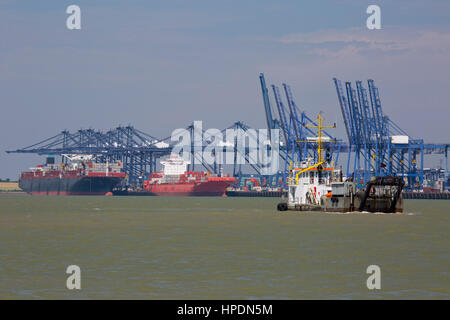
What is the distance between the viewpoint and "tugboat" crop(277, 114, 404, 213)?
73.2 meters

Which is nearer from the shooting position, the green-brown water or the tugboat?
the green-brown water

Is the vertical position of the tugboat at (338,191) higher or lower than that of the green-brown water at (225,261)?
higher

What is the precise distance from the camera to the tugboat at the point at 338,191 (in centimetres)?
7324

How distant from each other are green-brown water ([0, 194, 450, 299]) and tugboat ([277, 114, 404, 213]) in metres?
18.4

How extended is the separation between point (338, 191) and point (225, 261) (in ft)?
137

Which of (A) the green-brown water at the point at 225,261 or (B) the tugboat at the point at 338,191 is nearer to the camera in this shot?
(A) the green-brown water at the point at 225,261

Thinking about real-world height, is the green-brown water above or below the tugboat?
below

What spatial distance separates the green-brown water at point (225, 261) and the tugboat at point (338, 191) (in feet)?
60.4

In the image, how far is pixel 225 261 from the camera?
33281 millimetres
